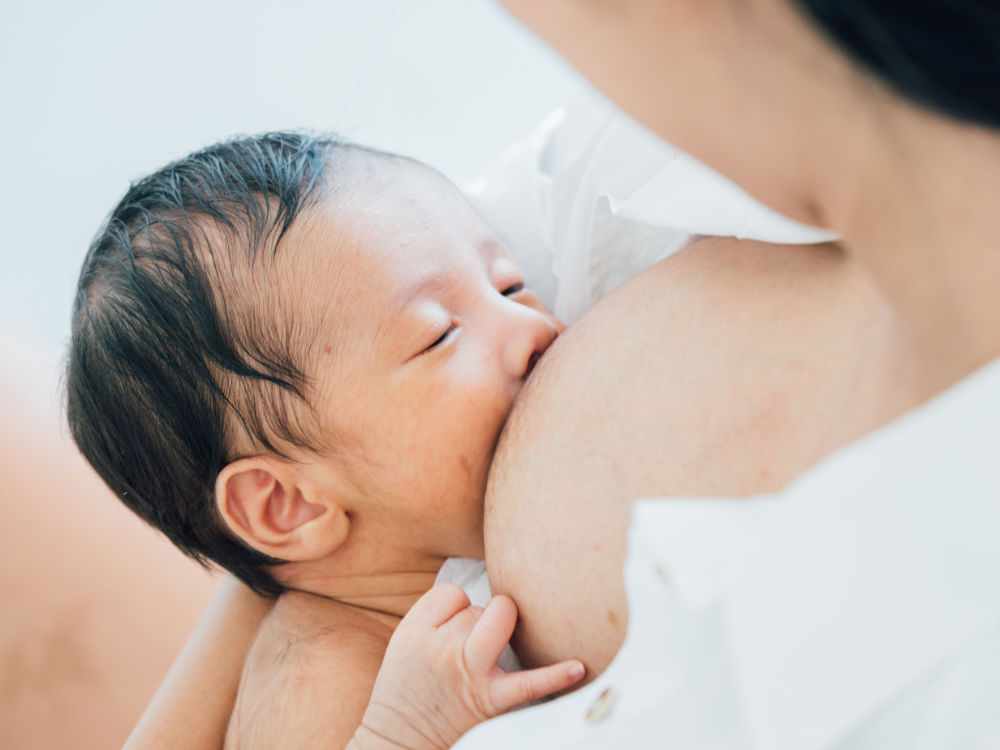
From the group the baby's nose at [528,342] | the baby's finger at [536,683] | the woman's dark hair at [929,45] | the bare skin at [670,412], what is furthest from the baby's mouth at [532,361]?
the woman's dark hair at [929,45]

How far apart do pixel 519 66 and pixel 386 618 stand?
1432 millimetres

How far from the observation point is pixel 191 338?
97 cm

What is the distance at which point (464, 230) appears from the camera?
1.07m

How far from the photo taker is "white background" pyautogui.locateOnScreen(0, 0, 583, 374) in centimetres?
196

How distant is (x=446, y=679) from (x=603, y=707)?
274 millimetres

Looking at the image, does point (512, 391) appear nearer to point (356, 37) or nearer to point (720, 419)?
point (720, 419)

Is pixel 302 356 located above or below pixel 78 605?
above

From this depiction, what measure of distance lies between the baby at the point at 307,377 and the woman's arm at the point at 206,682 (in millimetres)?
65

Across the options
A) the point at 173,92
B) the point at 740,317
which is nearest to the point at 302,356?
the point at 740,317

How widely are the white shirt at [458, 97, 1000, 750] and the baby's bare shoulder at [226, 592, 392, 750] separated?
0.47 metres

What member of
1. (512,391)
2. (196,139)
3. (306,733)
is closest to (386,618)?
(306,733)

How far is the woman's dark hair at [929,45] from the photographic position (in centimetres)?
39

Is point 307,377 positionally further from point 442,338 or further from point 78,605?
point 78,605

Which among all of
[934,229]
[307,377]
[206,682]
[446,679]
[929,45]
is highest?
[929,45]
